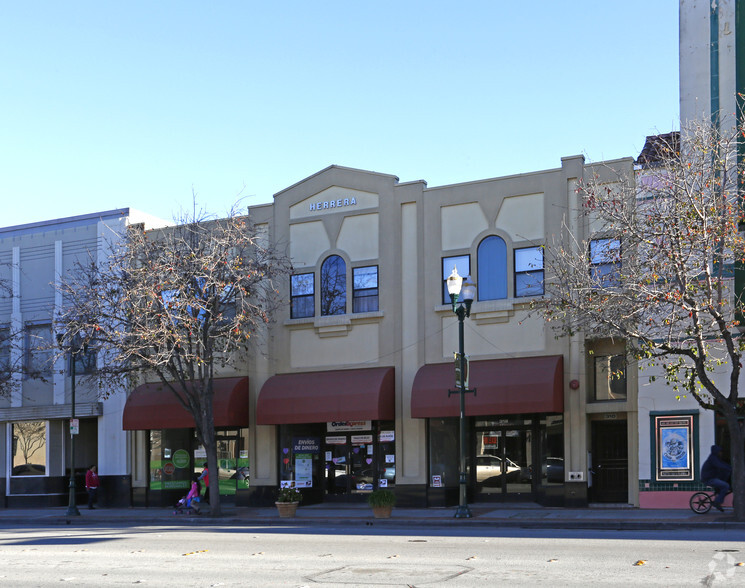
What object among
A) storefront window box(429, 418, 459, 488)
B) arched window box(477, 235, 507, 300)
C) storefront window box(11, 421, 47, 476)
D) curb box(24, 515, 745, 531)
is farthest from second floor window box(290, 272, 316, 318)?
storefront window box(11, 421, 47, 476)

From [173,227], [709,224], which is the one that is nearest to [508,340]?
[709,224]

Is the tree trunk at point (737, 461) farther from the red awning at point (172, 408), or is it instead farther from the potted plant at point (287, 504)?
the red awning at point (172, 408)

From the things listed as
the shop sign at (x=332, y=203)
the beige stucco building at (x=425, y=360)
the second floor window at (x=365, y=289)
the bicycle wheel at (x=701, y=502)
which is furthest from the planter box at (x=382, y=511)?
the shop sign at (x=332, y=203)

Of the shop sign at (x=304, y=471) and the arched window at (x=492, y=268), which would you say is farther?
the shop sign at (x=304, y=471)

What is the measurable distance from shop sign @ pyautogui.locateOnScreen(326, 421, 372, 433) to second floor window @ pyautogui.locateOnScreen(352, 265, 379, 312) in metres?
3.29

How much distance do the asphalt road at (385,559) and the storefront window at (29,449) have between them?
13387mm

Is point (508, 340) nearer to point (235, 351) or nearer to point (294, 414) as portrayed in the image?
point (294, 414)

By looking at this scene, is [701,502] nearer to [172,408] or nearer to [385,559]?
[385,559]

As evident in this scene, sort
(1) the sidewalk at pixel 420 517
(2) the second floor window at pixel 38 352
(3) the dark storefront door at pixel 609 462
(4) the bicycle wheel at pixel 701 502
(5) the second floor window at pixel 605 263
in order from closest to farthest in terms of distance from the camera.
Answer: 1. (1) the sidewalk at pixel 420 517
2. (5) the second floor window at pixel 605 263
3. (4) the bicycle wheel at pixel 701 502
4. (3) the dark storefront door at pixel 609 462
5. (2) the second floor window at pixel 38 352

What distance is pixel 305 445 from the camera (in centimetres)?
2878

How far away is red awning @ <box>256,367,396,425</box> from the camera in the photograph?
26.2m

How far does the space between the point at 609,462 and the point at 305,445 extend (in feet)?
29.4

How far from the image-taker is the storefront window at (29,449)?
32.7 m

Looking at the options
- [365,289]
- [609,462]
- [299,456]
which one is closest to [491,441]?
[609,462]
